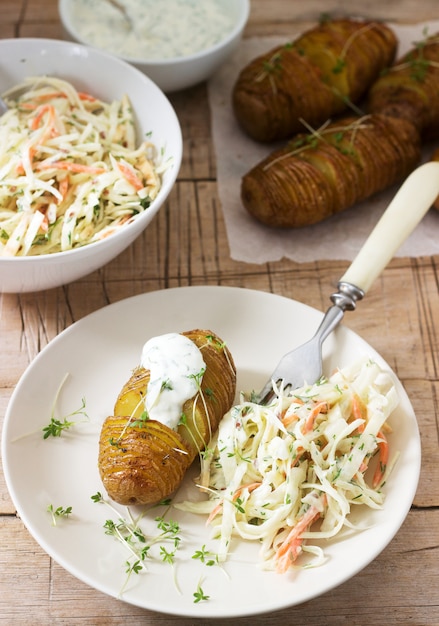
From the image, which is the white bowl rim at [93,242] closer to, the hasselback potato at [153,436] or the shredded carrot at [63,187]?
the shredded carrot at [63,187]

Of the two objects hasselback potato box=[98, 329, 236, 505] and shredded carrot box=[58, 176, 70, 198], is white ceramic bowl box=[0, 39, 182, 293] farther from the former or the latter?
hasselback potato box=[98, 329, 236, 505]

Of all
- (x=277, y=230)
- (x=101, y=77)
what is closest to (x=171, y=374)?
(x=277, y=230)

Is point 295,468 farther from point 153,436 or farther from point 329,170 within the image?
point 329,170

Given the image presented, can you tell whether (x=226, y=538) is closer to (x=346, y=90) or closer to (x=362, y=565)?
(x=362, y=565)

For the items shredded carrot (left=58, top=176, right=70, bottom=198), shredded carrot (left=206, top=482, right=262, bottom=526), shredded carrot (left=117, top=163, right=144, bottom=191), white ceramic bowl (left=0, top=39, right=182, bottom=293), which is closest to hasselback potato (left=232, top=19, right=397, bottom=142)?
white ceramic bowl (left=0, top=39, right=182, bottom=293)

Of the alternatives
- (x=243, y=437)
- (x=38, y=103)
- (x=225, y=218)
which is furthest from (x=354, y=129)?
(x=243, y=437)

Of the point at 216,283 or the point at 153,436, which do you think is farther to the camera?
the point at 216,283

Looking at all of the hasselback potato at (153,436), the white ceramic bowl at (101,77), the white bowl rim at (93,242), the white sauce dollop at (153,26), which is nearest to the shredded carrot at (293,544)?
the hasselback potato at (153,436)
